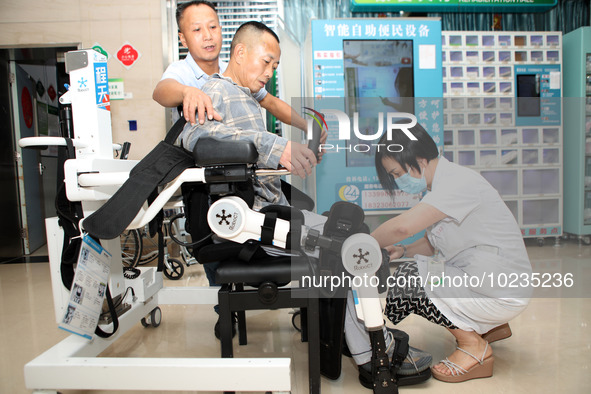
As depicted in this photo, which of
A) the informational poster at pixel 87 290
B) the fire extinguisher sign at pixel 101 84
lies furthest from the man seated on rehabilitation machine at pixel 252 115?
the informational poster at pixel 87 290

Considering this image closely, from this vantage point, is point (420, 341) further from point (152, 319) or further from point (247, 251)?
point (152, 319)

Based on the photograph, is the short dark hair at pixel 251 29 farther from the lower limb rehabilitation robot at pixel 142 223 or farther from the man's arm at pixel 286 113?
the lower limb rehabilitation robot at pixel 142 223

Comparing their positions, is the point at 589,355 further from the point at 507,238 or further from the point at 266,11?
the point at 266,11

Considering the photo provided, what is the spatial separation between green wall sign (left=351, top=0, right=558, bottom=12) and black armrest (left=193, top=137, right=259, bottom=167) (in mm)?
3478

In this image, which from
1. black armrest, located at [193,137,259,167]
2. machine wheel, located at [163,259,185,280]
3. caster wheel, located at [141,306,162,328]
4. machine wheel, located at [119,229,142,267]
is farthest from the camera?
machine wheel, located at [119,229,142,267]

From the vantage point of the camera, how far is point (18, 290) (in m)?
2.95

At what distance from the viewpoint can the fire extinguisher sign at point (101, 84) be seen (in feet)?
4.56

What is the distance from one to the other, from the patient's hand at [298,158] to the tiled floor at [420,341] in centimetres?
80

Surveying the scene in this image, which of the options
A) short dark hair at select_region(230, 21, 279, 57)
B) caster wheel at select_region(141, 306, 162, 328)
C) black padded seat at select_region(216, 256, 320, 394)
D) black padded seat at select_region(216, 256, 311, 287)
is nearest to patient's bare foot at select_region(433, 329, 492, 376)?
black padded seat at select_region(216, 256, 320, 394)

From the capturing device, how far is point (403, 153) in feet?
4.06

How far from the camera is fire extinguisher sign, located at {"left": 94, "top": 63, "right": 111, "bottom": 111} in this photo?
1.39 metres

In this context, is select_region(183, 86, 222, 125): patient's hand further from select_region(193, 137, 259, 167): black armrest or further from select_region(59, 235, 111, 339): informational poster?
select_region(59, 235, 111, 339): informational poster

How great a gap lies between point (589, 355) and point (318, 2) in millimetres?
3930

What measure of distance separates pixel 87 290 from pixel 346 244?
869 mm
